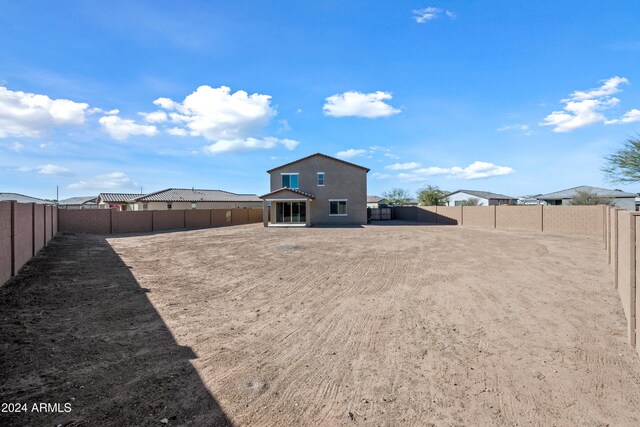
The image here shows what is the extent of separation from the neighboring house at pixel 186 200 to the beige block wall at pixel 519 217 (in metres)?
35.2

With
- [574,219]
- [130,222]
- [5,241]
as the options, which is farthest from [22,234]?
[574,219]

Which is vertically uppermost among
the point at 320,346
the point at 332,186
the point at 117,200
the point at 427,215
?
the point at 332,186

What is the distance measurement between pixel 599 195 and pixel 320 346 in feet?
157

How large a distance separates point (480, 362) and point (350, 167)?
28.5 m

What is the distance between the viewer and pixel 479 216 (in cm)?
3091

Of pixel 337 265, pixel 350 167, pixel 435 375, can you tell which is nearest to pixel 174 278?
pixel 337 265

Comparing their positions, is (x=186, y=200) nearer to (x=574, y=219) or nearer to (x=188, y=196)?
(x=188, y=196)

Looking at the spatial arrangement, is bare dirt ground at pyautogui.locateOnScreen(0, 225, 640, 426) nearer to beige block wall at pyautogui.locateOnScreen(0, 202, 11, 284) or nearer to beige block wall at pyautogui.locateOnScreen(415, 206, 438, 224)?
beige block wall at pyautogui.locateOnScreen(0, 202, 11, 284)

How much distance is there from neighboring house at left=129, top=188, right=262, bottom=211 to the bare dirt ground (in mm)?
32150

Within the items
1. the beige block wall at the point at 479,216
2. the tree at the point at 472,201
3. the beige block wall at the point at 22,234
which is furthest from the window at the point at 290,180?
the tree at the point at 472,201

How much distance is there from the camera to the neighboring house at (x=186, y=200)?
41031mm

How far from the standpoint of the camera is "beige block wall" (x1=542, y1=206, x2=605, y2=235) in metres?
22.0

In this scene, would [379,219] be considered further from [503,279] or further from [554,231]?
[503,279]

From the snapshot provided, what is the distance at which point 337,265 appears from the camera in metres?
12.1
